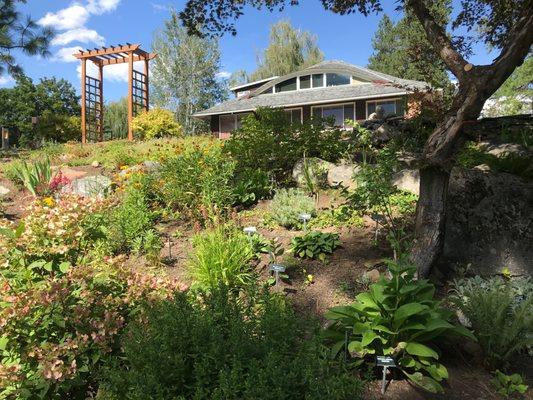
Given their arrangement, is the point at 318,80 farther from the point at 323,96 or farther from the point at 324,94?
the point at 323,96

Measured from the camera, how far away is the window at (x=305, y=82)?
24.5m

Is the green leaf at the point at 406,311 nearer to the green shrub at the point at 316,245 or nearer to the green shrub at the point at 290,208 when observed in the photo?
the green shrub at the point at 316,245

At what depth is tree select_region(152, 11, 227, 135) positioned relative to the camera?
33.6 m

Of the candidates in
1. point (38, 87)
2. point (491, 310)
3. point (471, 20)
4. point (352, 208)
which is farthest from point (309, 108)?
point (38, 87)

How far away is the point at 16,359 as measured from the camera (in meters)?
2.28

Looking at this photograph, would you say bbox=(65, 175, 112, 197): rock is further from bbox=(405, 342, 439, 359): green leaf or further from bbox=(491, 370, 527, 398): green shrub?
bbox=(491, 370, 527, 398): green shrub

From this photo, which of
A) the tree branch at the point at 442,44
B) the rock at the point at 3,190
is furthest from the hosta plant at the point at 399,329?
the rock at the point at 3,190

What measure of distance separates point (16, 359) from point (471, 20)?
22.1 feet

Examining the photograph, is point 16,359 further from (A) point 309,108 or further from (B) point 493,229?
(A) point 309,108

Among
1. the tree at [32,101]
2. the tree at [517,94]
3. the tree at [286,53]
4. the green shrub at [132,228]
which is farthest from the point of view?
the tree at [32,101]

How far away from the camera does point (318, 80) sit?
960 inches

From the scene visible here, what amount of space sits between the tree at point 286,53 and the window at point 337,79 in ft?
44.1

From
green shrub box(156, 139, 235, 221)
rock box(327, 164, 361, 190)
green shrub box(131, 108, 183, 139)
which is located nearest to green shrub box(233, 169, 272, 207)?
green shrub box(156, 139, 235, 221)

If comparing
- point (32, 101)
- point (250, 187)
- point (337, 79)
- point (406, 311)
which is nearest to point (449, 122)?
point (406, 311)
